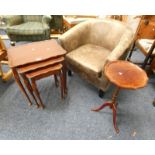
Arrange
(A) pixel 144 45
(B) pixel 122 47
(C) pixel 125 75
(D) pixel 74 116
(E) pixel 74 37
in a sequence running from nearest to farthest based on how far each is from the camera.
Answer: (C) pixel 125 75 < (B) pixel 122 47 < (D) pixel 74 116 < (E) pixel 74 37 < (A) pixel 144 45

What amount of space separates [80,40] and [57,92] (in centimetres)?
76

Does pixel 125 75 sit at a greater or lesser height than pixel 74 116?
greater

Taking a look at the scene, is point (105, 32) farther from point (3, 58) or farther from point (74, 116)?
point (3, 58)

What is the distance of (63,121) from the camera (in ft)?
4.94

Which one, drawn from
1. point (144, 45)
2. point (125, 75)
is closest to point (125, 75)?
point (125, 75)

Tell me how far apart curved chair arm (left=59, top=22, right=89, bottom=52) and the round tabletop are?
0.65 m

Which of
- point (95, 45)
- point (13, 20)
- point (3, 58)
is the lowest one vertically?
point (3, 58)

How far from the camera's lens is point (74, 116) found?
155 cm

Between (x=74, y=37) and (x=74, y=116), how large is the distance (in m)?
0.96

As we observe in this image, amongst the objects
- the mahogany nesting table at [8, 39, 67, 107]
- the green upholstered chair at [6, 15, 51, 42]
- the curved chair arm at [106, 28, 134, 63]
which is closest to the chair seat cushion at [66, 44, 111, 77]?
the curved chair arm at [106, 28, 134, 63]

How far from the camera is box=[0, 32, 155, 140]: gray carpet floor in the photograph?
4.60 feet

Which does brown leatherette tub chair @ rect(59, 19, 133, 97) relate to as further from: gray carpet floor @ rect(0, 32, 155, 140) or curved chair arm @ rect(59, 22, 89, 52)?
gray carpet floor @ rect(0, 32, 155, 140)

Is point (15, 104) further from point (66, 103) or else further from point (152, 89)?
point (152, 89)

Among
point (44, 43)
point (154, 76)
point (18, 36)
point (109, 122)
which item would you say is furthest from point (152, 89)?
point (18, 36)
